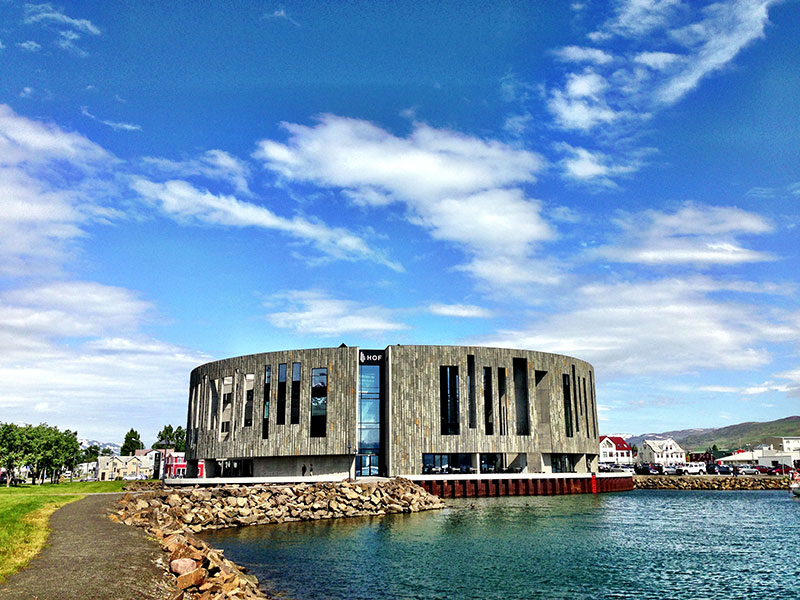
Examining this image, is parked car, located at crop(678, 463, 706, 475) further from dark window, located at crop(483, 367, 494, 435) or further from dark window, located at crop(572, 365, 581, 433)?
dark window, located at crop(483, 367, 494, 435)

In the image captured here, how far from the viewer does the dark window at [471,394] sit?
74375mm

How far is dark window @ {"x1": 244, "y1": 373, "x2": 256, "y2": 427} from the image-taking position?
77.8m

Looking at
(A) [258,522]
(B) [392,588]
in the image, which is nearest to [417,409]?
(A) [258,522]

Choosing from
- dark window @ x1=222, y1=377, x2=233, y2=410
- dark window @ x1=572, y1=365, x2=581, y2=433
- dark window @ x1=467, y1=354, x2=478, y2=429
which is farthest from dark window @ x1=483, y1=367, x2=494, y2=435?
dark window @ x1=222, y1=377, x2=233, y2=410

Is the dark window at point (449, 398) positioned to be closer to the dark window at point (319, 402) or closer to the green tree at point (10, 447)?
the dark window at point (319, 402)

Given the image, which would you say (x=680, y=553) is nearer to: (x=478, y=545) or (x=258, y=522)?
(x=478, y=545)

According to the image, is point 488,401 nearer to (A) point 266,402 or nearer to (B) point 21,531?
(A) point 266,402

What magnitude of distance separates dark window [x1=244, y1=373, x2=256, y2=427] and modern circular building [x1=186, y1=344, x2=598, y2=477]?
0.13 meters

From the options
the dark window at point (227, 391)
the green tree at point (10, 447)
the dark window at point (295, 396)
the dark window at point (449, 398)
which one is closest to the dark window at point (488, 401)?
the dark window at point (449, 398)

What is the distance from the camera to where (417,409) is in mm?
73438

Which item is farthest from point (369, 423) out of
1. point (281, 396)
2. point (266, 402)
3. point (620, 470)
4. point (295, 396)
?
point (620, 470)

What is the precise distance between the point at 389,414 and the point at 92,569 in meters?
54.5

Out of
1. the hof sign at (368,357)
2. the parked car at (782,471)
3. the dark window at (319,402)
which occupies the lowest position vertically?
the parked car at (782,471)

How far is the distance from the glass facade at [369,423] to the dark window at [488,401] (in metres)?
12.4
